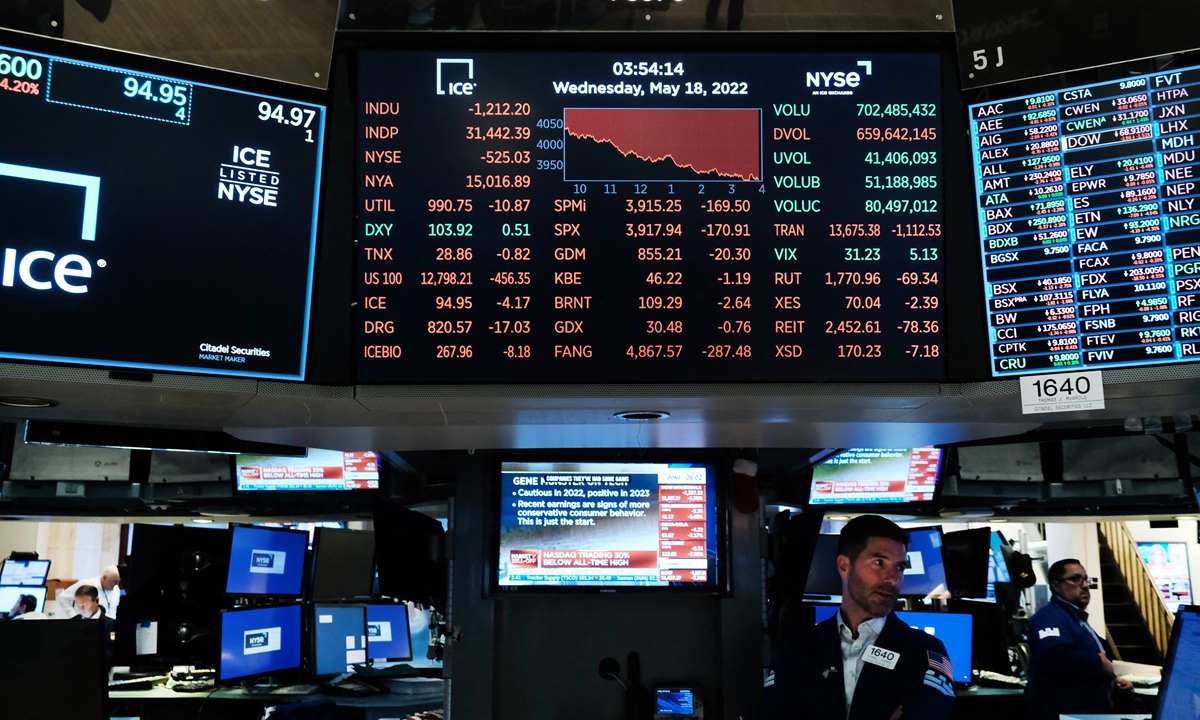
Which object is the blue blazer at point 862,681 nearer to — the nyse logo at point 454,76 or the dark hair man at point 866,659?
the dark hair man at point 866,659

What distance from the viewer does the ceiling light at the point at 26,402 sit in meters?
2.60

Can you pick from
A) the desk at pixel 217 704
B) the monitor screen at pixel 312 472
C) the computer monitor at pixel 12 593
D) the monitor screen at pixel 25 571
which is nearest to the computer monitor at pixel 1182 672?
the desk at pixel 217 704

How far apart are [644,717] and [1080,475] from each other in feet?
10.6

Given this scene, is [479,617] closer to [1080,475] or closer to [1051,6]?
[1051,6]

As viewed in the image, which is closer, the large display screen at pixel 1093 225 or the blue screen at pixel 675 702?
the large display screen at pixel 1093 225

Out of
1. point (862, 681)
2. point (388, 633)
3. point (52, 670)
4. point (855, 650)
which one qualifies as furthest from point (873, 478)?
point (52, 670)

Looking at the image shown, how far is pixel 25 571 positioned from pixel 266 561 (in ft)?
24.9

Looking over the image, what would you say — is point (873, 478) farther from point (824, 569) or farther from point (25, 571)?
point (25, 571)

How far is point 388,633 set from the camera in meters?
6.14

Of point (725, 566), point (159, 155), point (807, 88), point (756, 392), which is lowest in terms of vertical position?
point (725, 566)

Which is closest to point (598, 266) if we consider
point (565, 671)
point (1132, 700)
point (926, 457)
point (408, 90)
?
point (408, 90)

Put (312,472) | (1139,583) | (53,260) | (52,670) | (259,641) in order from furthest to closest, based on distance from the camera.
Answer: (1139,583), (312,472), (259,641), (53,260), (52,670)

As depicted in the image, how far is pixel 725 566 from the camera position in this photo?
3.87 metres

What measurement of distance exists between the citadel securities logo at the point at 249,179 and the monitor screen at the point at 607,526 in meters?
1.69
